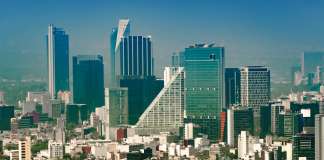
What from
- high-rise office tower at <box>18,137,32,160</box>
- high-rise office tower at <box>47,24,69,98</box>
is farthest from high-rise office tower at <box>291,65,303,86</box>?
high-rise office tower at <box>47,24,69,98</box>

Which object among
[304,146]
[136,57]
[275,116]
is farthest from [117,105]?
[304,146]

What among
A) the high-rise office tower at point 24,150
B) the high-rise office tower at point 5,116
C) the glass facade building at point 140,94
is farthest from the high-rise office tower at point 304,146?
the high-rise office tower at point 5,116

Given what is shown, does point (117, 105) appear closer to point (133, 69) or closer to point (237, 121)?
point (133, 69)

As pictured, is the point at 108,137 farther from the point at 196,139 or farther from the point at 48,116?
the point at 48,116

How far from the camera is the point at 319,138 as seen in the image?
34.7ft

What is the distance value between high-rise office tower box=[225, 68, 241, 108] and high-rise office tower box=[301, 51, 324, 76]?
2580mm

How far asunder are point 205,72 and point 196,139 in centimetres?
412

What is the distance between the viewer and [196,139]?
1362 cm

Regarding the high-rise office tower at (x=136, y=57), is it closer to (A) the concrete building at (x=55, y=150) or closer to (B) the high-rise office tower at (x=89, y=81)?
(B) the high-rise office tower at (x=89, y=81)

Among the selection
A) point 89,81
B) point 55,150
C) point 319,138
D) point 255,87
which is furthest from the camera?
point 89,81

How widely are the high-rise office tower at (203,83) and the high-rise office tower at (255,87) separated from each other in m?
0.46

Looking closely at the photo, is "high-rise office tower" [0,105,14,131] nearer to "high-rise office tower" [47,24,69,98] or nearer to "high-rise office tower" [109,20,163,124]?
"high-rise office tower" [47,24,69,98]

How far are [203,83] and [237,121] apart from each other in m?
3.27

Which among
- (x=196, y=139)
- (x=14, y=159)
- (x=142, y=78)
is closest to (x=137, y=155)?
(x=14, y=159)
